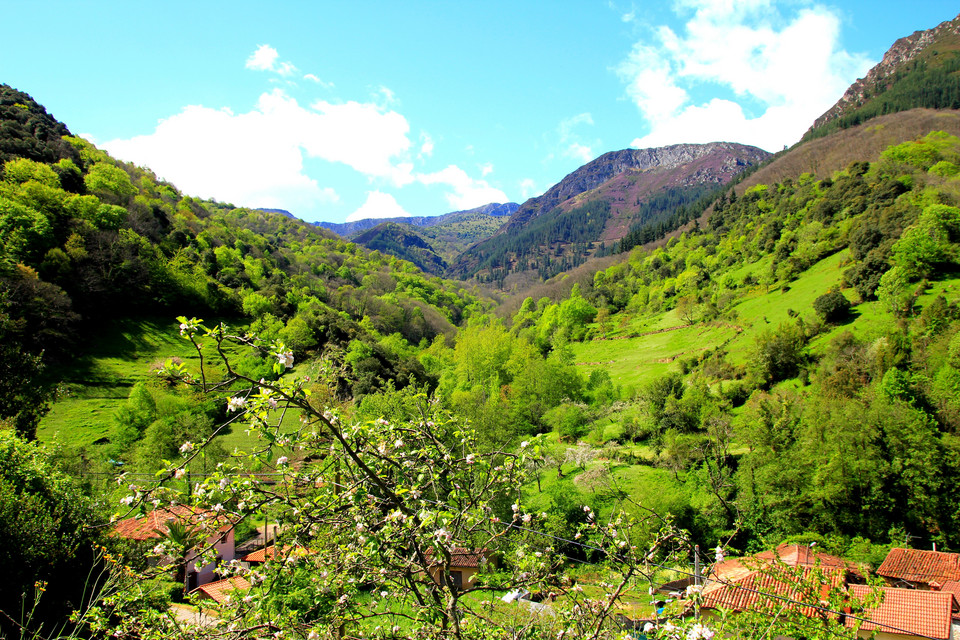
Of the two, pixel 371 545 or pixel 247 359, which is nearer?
pixel 371 545

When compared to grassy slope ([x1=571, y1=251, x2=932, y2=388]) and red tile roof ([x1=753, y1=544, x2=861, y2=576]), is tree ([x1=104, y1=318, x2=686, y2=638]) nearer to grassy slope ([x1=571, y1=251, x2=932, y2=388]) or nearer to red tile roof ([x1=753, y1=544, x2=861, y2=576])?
red tile roof ([x1=753, y1=544, x2=861, y2=576])

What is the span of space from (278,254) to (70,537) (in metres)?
72.2

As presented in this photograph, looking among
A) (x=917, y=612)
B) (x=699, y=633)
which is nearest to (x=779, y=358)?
(x=917, y=612)

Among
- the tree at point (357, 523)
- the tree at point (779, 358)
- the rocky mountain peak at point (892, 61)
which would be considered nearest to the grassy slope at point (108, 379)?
the tree at point (357, 523)

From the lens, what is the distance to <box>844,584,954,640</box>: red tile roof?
42.4ft

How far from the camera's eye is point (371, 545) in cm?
310

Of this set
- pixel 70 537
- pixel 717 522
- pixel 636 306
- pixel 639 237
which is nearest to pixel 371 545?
pixel 70 537

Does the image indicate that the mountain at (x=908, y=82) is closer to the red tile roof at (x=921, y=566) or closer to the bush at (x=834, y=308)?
the bush at (x=834, y=308)

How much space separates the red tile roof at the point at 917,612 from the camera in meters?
12.9

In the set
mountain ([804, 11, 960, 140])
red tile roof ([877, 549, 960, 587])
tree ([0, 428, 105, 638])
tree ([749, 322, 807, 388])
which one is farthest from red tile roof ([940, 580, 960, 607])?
mountain ([804, 11, 960, 140])

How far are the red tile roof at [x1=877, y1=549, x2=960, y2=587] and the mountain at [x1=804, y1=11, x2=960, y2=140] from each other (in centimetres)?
10338

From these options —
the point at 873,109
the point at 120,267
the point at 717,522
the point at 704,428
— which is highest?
the point at 873,109

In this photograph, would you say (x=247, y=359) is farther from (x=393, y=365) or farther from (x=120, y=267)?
(x=120, y=267)

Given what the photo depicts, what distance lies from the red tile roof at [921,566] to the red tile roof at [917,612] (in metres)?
3.54
